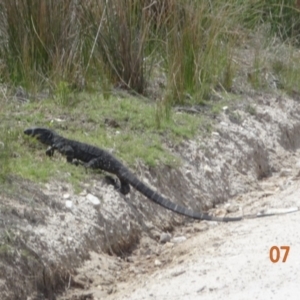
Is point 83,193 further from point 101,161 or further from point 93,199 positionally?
point 101,161

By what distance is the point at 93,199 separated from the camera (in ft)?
23.6

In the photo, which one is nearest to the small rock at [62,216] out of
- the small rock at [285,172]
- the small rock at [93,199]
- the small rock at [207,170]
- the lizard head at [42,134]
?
the small rock at [93,199]

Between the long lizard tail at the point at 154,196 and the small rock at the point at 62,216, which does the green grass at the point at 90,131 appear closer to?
the long lizard tail at the point at 154,196

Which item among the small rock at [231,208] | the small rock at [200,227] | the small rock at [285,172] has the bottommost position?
the small rock at [285,172]

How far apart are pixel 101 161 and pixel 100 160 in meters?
0.01

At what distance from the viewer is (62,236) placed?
21.4ft

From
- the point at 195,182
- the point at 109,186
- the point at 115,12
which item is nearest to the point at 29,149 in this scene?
the point at 109,186

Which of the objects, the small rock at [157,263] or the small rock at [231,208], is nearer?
the small rock at [157,263]

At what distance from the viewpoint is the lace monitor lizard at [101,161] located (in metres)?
7.45

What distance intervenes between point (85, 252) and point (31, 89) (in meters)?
3.25

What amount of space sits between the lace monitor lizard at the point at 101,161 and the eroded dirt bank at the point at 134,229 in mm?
135

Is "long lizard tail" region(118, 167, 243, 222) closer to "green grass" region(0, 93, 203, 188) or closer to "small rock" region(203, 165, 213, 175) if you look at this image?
A: "green grass" region(0, 93, 203, 188)

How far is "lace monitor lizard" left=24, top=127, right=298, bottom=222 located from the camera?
293 inches

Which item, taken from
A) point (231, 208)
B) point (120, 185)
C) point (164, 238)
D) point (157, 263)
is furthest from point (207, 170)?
point (157, 263)
